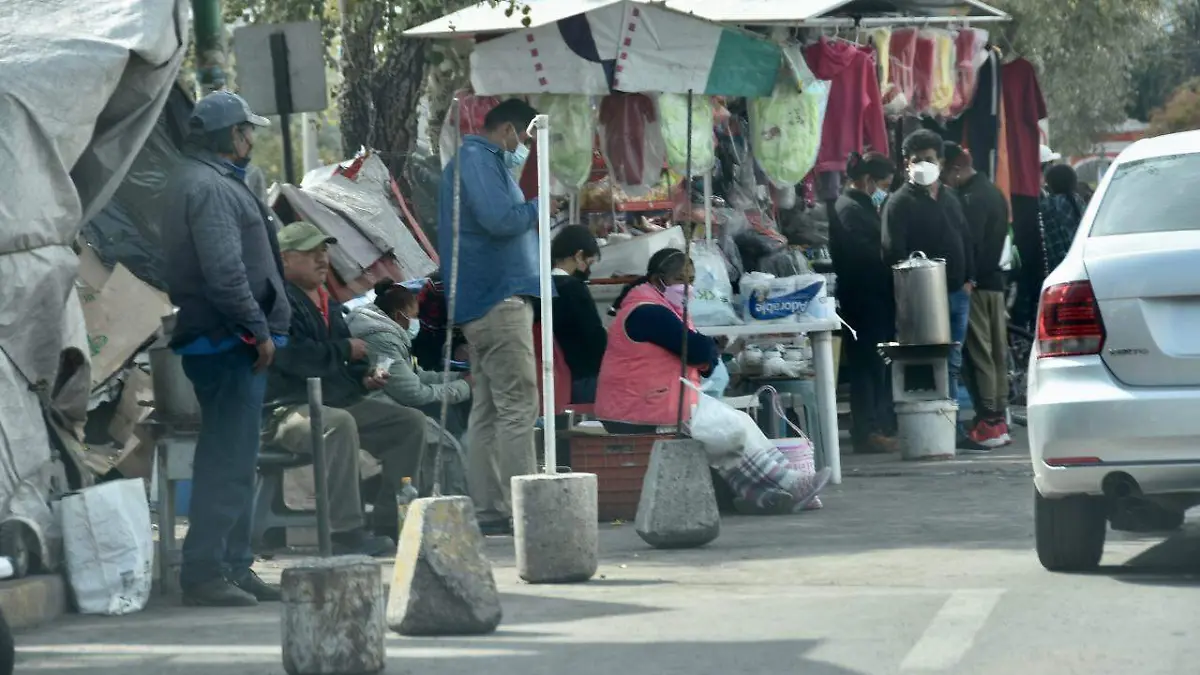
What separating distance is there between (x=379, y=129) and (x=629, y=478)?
650 cm

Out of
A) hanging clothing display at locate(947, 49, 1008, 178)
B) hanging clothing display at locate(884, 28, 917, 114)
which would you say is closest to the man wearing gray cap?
hanging clothing display at locate(884, 28, 917, 114)

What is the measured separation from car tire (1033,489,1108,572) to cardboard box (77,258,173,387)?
640 centimetres

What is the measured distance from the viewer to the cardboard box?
13711 mm

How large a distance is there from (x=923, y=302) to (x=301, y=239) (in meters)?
5.83

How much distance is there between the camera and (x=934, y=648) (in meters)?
7.39

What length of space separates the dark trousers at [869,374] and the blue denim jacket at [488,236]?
5042 millimetres

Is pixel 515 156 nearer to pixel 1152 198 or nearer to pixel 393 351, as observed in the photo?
pixel 393 351

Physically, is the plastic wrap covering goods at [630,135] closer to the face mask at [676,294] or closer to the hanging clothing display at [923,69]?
the face mask at [676,294]

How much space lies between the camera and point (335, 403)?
36.3 feet

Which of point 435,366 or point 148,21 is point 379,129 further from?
point 148,21

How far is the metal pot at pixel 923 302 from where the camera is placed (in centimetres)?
1550

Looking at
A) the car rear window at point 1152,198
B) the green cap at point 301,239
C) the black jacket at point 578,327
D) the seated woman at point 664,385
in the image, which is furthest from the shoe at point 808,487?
the car rear window at point 1152,198

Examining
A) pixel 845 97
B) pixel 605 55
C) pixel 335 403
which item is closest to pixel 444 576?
pixel 335 403

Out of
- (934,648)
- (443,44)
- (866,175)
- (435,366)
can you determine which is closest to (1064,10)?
(866,175)
